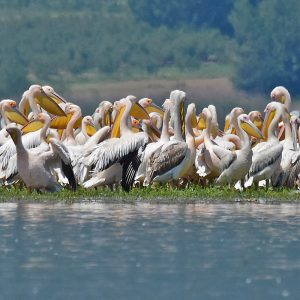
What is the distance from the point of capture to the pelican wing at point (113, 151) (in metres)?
14.1

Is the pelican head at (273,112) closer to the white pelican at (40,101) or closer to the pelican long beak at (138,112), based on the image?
the pelican long beak at (138,112)

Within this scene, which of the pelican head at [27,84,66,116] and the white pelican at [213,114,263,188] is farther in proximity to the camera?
the pelican head at [27,84,66,116]

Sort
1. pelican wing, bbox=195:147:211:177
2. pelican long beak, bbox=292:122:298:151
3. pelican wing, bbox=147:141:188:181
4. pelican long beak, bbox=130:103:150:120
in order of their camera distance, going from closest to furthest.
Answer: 1. pelican wing, bbox=147:141:188:181
2. pelican wing, bbox=195:147:211:177
3. pelican long beak, bbox=292:122:298:151
4. pelican long beak, bbox=130:103:150:120

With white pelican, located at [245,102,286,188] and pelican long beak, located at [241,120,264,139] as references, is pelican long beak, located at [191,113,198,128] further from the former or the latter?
white pelican, located at [245,102,286,188]

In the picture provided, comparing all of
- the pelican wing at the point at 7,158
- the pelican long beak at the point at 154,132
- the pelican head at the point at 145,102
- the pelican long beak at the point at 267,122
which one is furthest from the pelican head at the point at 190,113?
the pelican head at the point at 145,102

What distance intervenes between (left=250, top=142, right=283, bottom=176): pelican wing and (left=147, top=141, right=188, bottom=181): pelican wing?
2.89 ft

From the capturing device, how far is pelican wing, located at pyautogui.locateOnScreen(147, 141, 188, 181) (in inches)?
561

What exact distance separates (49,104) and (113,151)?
12.2 feet

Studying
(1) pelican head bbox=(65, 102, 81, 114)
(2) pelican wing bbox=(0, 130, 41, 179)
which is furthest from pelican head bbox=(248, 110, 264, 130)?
(2) pelican wing bbox=(0, 130, 41, 179)

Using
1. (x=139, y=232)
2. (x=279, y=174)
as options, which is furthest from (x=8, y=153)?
(x=139, y=232)

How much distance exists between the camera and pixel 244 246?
944cm

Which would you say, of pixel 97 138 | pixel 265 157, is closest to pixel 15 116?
pixel 97 138

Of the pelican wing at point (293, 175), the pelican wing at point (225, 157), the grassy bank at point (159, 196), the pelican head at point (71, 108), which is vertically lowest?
the grassy bank at point (159, 196)

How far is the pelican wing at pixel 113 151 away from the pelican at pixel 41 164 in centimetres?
35
